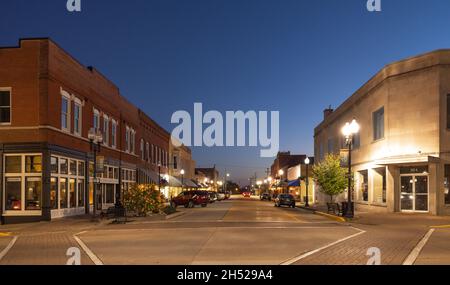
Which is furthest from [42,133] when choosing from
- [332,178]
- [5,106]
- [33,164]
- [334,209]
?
[332,178]

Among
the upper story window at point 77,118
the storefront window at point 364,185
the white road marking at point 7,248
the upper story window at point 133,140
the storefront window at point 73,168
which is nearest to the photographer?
the white road marking at point 7,248

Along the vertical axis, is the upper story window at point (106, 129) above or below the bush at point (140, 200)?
above

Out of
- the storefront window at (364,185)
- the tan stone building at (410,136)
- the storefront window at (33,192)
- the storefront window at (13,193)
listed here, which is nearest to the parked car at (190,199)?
the storefront window at (364,185)

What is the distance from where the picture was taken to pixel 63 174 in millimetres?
31812

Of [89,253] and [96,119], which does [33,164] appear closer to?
[96,119]

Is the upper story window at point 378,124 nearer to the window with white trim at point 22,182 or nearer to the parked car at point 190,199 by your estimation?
the parked car at point 190,199

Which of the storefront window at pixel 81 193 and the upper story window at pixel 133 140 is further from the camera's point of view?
the upper story window at pixel 133 140

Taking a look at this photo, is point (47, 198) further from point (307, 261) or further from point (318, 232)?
point (307, 261)

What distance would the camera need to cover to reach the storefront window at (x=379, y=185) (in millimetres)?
37638

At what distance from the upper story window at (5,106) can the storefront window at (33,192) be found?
352cm

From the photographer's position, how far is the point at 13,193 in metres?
29.1

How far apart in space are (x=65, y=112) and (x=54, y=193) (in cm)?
524

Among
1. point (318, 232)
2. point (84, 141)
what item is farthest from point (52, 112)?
point (318, 232)

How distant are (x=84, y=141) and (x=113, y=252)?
71.1 feet
